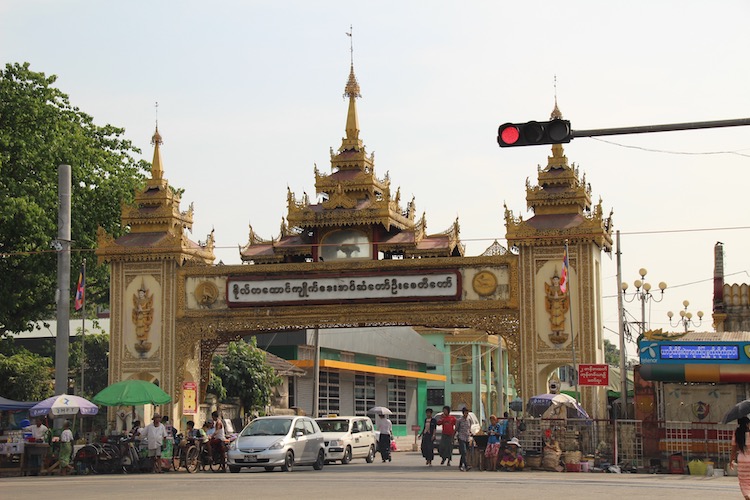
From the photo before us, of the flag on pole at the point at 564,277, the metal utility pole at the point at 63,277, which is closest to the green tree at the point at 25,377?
the metal utility pole at the point at 63,277

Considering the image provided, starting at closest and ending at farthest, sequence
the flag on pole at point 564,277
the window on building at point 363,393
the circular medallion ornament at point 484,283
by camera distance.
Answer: the flag on pole at point 564,277 → the circular medallion ornament at point 484,283 → the window on building at point 363,393

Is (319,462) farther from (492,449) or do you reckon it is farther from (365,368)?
(365,368)

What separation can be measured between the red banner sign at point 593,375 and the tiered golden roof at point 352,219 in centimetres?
600

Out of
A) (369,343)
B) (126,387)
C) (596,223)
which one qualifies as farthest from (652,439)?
(369,343)

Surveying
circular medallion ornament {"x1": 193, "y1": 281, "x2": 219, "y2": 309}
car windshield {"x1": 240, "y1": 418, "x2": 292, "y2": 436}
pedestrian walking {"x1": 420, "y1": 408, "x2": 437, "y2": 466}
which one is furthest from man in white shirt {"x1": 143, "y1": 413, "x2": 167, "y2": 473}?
pedestrian walking {"x1": 420, "y1": 408, "x2": 437, "y2": 466}

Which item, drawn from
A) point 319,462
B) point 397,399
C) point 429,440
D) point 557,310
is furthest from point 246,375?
point 397,399

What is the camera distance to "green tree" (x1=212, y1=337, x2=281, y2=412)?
155 ft

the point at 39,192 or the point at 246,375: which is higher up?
the point at 39,192

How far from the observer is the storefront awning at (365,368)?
182ft

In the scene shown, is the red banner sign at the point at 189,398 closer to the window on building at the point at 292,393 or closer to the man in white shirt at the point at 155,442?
the man in white shirt at the point at 155,442

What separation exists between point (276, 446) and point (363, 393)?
3454 centimetres

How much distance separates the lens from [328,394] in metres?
57.5

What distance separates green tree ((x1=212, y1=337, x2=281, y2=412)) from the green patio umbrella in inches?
564

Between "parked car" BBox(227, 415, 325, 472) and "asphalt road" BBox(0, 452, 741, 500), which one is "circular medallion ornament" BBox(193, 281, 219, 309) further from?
"asphalt road" BBox(0, 452, 741, 500)
